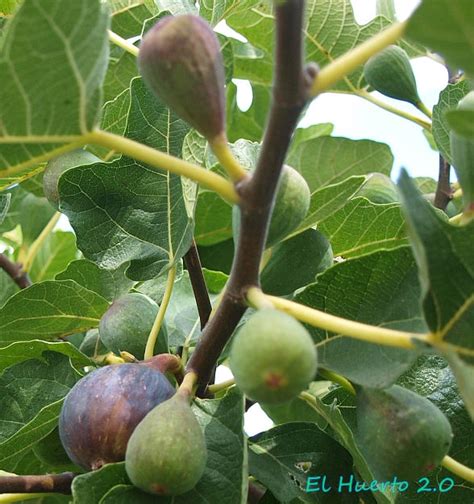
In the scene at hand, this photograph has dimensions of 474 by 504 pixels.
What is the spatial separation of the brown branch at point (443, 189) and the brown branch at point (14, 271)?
3.24ft

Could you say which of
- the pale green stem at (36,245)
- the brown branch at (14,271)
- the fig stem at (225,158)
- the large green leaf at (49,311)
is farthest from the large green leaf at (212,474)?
the pale green stem at (36,245)

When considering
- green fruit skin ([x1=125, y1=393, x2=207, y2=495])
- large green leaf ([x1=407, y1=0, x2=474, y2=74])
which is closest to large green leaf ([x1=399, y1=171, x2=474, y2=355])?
large green leaf ([x1=407, y1=0, x2=474, y2=74])

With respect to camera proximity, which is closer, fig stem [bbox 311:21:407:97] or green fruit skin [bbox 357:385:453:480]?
fig stem [bbox 311:21:407:97]

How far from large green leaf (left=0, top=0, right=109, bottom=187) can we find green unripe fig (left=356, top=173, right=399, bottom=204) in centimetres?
96

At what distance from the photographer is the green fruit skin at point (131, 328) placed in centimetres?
Answer: 127

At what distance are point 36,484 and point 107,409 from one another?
242mm

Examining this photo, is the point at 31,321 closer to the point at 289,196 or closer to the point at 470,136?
the point at 289,196

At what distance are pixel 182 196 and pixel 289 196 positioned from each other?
0.33 m

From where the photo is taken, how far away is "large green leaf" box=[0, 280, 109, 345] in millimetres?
1490

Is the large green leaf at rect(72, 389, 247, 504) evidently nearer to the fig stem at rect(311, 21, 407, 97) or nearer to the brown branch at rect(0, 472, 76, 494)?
the brown branch at rect(0, 472, 76, 494)

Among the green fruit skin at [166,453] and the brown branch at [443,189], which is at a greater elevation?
the brown branch at [443,189]

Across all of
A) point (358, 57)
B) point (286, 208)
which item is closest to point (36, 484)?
point (286, 208)

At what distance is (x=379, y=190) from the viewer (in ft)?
5.64

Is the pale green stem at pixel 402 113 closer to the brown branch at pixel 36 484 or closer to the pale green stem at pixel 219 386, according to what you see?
the pale green stem at pixel 219 386
